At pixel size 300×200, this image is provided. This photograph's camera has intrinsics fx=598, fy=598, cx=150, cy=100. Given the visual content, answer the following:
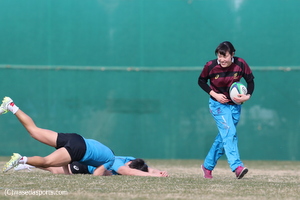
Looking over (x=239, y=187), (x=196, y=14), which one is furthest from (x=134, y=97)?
(x=239, y=187)

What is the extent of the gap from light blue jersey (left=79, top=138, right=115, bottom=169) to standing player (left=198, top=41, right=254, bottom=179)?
1342 millimetres

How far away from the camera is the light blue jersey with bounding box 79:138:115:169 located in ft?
22.5

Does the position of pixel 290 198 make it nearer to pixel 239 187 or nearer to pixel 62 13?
pixel 239 187

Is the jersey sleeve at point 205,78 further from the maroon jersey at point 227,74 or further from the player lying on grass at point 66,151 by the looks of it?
the player lying on grass at point 66,151

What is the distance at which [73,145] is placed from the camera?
6703 mm

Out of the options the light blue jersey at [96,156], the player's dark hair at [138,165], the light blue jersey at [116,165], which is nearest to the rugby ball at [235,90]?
the player's dark hair at [138,165]

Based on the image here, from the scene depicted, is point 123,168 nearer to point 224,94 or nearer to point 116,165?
point 116,165

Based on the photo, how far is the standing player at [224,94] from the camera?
24.1 ft

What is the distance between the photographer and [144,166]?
24.3 ft

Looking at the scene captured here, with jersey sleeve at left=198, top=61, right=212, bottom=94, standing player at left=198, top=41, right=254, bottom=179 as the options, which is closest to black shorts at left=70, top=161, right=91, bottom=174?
standing player at left=198, top=41, right=254, bottom=179

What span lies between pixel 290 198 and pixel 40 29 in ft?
24.8

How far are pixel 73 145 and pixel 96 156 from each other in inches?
14.1

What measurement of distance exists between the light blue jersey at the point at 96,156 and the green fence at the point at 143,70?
14.2 feet

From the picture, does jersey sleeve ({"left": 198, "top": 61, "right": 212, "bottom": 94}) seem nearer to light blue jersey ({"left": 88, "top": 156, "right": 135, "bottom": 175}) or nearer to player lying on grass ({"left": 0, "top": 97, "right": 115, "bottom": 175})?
light blue jersey ({"left": 88, "top": 156, "right": 135, "bottom": 175})
